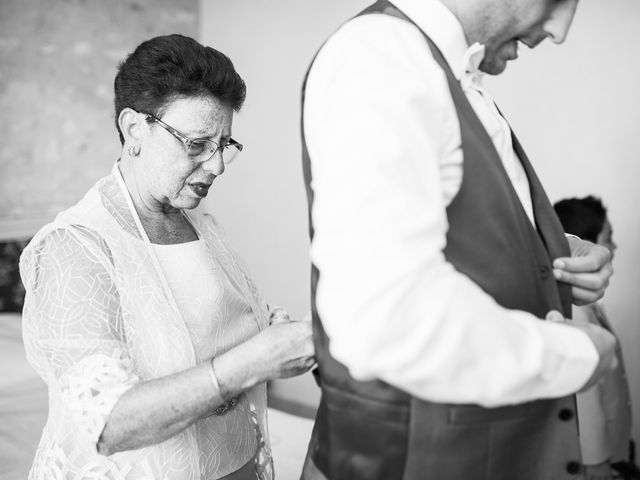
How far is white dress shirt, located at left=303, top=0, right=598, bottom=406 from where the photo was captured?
2.11 ft

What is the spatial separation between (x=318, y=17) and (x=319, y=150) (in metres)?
3.54

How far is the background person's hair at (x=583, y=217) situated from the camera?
2.65 metres

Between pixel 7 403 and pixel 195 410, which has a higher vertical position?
pixel 195 410

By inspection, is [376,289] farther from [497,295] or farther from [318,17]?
[318,17]

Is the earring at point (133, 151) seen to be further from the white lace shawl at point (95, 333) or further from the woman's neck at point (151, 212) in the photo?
the white lace shawl at point (95, 333)

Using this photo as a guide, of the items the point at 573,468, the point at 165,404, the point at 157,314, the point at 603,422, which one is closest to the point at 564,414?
the point at 573,468

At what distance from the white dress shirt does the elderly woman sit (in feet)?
1.54

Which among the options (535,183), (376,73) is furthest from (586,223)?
(376,73)

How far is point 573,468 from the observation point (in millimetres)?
939

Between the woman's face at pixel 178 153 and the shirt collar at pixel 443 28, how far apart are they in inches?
30.0

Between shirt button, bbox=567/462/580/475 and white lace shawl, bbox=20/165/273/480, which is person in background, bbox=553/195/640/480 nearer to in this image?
shirt button, bbox=567/462/580/475

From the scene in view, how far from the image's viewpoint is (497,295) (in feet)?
2.71

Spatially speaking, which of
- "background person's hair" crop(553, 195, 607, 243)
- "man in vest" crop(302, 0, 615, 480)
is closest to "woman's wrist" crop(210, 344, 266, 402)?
"man in vest" crop(302, 0, 615, 480)

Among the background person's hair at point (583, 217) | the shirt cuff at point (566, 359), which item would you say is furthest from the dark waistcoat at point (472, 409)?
the background person's hair at point (583, 217)
